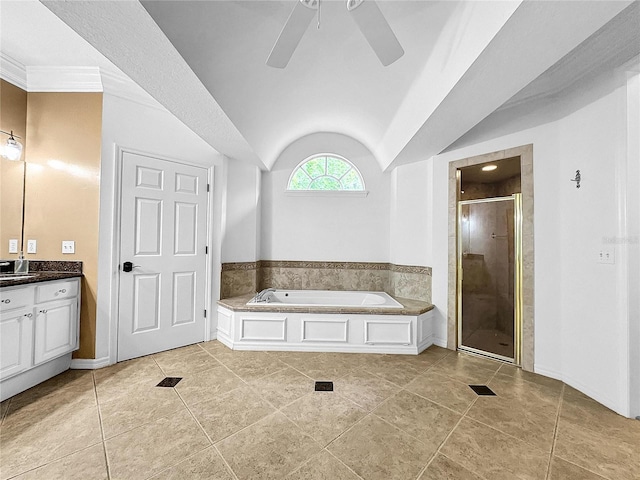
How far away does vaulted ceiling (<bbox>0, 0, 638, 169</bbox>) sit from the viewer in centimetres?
141

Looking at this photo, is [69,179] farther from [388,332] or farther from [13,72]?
[388,332]

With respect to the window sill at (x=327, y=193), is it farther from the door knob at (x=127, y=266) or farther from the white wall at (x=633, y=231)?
the white wall at (x=633, y=231)

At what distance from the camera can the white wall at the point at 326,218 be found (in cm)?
404

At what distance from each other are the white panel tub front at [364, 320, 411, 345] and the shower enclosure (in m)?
0.69

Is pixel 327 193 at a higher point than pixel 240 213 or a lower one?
higher

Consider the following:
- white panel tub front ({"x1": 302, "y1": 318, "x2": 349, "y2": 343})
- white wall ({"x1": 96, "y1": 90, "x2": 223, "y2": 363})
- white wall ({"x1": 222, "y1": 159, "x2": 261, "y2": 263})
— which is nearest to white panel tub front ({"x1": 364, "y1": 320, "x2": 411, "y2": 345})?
white panel tub front ({"x1": 302, "y1": 318, "x2": 349, "y2": 343})

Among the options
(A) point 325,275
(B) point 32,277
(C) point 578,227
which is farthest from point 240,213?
(C) point 578,227

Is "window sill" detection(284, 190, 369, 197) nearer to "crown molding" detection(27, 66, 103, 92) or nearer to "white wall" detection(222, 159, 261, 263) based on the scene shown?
"white wall" detection(222, 159, 261, 263)

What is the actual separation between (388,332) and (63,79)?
4104mm

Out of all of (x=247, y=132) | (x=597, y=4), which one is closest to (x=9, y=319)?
(x=247, y=132)

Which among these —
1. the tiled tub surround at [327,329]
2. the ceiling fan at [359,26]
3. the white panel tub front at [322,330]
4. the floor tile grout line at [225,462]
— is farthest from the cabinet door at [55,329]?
the ceiling fan at [359,26]

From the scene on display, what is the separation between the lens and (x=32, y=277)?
2141 millimetres

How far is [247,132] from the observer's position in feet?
9.35

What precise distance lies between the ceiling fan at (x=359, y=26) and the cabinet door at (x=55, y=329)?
2.68 m
